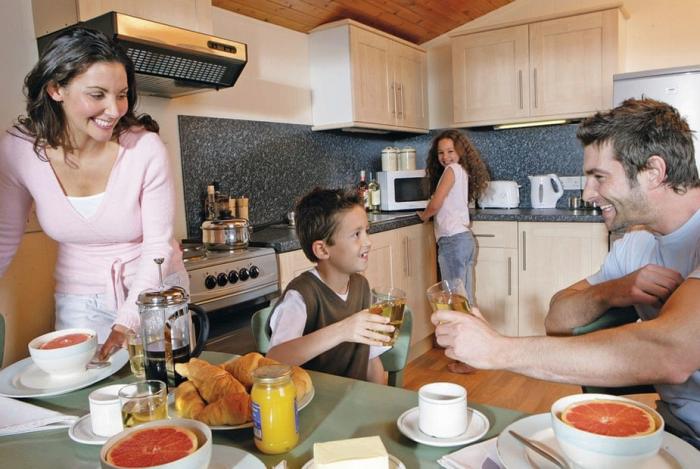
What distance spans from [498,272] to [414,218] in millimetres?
651

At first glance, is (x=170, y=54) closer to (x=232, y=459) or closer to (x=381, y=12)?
(x=232, y=459)

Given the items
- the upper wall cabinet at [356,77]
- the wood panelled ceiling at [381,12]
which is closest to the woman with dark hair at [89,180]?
the wood panelled ceiling at [381,12]

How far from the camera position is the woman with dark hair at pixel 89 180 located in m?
1.28

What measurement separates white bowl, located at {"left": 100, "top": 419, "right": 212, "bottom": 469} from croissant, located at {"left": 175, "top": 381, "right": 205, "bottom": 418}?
137 millimetres

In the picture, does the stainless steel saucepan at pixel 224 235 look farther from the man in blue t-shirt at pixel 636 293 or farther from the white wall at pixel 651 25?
the white wall at pixel 651 25

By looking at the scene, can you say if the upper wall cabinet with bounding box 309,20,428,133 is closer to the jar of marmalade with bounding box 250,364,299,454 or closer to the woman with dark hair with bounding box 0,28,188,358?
the woman with dark hair with bounding box 0,28,188,358

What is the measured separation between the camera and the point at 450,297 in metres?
1.04

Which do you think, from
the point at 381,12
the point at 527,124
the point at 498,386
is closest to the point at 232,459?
the point at 498,386

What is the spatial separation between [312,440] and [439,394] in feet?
0.69

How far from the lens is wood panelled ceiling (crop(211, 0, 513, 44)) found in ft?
10.2

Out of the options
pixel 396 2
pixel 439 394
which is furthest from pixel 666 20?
pixel 439 394

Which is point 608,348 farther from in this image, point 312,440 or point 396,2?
point 396,2

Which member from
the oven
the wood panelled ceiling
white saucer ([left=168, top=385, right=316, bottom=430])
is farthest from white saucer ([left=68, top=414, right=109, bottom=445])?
the wood panelled ceiling

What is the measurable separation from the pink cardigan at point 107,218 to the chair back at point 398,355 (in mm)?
613
